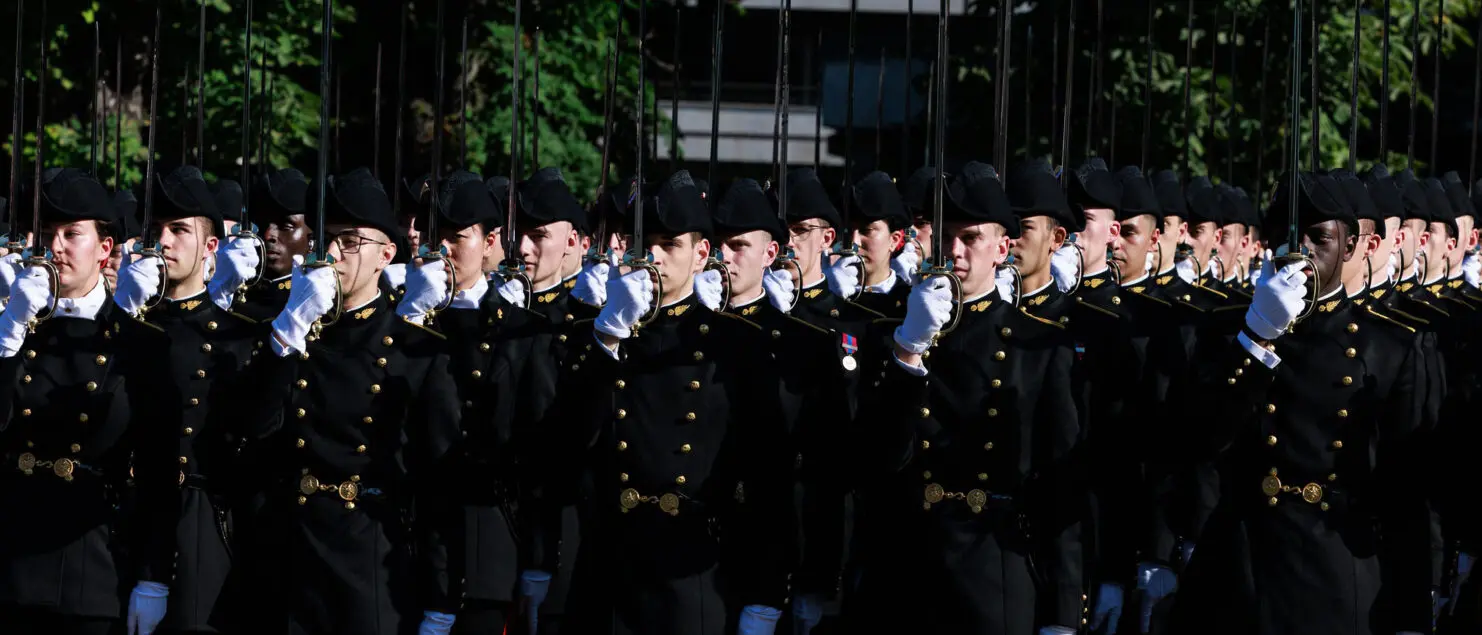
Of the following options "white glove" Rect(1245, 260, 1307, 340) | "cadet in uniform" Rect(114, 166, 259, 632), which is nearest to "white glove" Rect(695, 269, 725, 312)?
"cadet in uniform" Rect(114, 166, 259, 632)

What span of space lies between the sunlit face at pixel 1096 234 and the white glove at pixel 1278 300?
9.64ft

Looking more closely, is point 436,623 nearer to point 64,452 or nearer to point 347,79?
point 64,452

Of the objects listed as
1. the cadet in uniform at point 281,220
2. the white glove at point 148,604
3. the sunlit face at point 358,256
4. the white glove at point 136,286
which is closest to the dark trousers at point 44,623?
the white glove at point 148,604

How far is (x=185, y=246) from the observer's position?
10.1 metres

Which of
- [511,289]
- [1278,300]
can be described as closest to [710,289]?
[1278,300]

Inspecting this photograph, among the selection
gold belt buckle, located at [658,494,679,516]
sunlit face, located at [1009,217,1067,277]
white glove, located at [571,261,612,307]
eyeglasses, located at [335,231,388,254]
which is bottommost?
gold belt buckle, located at [658,494,679,516]

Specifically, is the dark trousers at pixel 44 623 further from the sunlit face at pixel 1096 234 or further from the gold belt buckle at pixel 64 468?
the sunlit face at pixel 1096 234

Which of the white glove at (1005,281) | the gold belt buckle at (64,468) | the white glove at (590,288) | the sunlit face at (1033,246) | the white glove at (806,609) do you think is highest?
the sunlit face at (1033,246)

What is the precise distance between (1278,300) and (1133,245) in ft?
13.1

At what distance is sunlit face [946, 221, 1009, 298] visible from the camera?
25.8 ft

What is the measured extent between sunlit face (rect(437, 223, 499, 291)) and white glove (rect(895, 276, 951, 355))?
129 inches

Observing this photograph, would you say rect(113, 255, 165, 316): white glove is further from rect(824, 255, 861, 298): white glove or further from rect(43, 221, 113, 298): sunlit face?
rect(824, 255, 861, 298): white glove

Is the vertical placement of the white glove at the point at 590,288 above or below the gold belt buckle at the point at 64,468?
above

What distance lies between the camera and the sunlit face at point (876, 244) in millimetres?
11808
